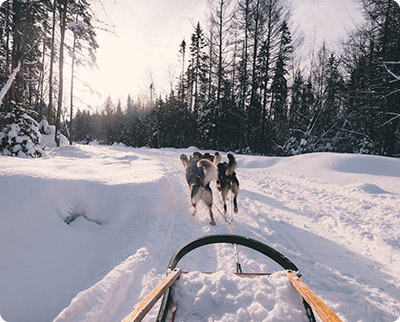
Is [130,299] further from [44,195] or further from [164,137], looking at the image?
[164,137]

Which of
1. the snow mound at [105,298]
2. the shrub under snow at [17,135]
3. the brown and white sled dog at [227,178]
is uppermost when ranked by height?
the shrub under snow at [17,135]

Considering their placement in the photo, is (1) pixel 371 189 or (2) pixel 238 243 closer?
(2) pixel 238 243

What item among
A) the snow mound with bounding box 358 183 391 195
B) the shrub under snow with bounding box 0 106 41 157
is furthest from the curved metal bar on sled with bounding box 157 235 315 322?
the shrub under snow with bounding box 0 106 41 157

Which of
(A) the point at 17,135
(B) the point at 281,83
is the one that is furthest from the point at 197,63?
(A) the point at 17,135

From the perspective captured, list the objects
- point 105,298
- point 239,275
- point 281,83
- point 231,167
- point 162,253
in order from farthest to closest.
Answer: point 281,83 → point 231,167 → point 162,253 → point 105,298 → point 239,275

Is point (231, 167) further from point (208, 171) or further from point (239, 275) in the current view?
point (239, 275)

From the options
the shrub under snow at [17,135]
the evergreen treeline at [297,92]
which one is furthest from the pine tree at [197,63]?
the shrub under snow at [17,135]

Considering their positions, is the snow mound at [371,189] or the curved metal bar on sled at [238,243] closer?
the curved metal bar on sled at [238,243]

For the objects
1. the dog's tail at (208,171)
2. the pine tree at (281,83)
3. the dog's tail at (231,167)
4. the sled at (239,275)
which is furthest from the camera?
the pine tree at (281,83)

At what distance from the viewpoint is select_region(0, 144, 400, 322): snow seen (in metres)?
1.44

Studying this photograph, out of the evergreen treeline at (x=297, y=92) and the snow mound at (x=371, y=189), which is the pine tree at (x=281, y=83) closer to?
the evergreen treeline at (x=297, y=92)

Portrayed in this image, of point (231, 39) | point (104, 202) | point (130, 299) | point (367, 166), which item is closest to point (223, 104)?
point (231, 39)

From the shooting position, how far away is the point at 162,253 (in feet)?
9.16

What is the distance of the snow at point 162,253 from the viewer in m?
1.44
